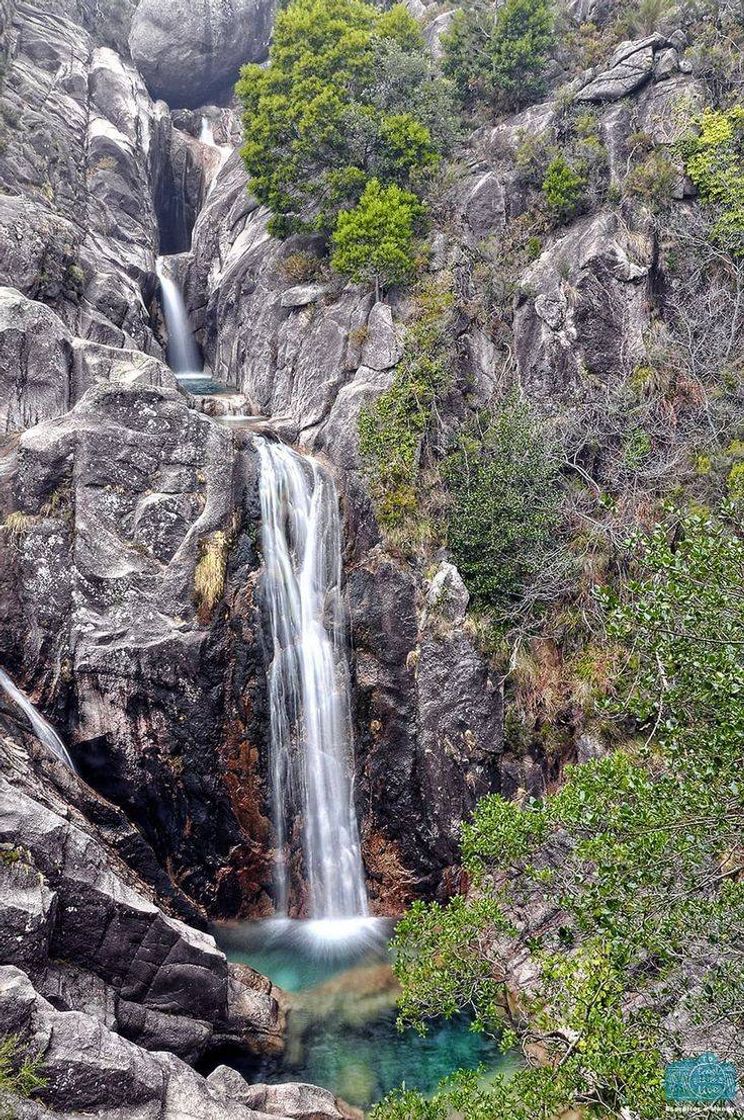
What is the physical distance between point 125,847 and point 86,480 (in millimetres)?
7779

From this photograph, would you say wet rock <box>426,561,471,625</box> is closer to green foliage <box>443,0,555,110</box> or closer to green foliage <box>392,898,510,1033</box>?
green foliage <box>392,898,510,1033</box>

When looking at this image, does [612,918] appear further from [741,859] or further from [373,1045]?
[373,1045]

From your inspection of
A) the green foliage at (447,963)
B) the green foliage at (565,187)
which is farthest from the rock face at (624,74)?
the green foliage at (447,963)

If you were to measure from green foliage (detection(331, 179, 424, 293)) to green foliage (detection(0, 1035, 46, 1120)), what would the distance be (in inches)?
755

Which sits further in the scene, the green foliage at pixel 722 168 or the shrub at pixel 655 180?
the shrub at pixel 655 180

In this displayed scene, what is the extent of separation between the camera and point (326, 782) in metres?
16.0

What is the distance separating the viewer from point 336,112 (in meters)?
21.1

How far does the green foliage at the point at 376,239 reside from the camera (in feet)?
65.2

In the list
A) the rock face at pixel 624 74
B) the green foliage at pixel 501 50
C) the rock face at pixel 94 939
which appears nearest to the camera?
the rock face at pixel 94 939

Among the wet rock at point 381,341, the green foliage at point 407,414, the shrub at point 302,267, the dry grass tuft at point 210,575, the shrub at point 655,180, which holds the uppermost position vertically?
the shrub at point 655,180

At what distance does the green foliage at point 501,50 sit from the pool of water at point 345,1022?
2745 cm

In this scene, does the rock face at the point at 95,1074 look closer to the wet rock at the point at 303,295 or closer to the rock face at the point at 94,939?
the rock face at the point at 94,939

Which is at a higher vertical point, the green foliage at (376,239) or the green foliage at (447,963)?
the green foliage at (376,239)

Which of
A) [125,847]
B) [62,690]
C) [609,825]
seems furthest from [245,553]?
[609,825]
